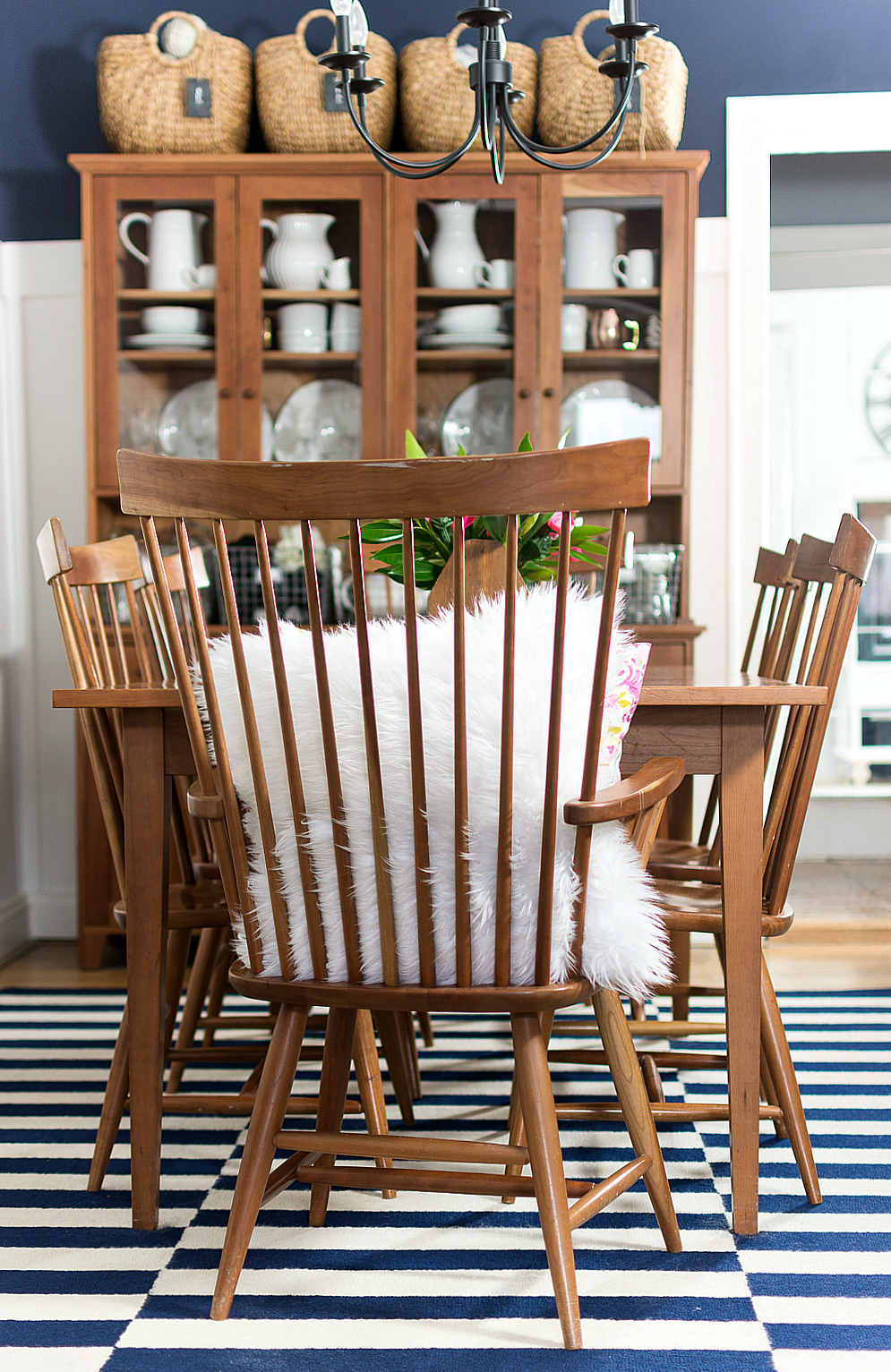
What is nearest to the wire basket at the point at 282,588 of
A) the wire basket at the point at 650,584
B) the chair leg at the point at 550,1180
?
the wire basket at the point at 650,584

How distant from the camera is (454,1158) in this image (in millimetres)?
1224

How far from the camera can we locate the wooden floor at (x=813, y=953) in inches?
110

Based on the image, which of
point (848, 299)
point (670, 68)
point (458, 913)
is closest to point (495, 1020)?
point (458, 913)

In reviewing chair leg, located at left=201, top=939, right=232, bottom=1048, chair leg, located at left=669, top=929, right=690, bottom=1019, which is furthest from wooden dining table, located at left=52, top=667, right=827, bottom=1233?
chair leg, located at left=669, top=929, right=690, bottom=1019

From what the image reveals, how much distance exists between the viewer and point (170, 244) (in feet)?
9.66

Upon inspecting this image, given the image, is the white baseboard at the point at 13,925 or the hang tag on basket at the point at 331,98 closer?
the hang tag on basket at the point at 331,98

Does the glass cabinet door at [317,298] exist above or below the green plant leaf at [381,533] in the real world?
above

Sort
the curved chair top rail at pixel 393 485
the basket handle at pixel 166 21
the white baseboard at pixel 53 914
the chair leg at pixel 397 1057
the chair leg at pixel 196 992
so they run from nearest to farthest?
the curved chair top rail at pixel 393 485 < the chair leg at pixel 397 1057 < the chair leg at pixel 196 992 < the basket handle at pixel 166 21 < the white baseboard at pixel 53 914

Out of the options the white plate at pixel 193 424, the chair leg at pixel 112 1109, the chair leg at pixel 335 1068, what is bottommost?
the chair leg at pixel 112 1109

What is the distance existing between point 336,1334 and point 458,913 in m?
0.51

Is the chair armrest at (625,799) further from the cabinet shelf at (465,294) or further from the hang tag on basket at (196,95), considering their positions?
the hang tag on basket at (196,95)

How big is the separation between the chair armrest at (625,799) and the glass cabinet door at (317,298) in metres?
1.85

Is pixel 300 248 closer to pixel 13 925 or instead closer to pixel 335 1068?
pixel 13 925

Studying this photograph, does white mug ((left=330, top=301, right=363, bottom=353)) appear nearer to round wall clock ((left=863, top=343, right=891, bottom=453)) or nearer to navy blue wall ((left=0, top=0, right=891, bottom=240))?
navy blue wall ((left=0, top=0, right=891, bottom=240))
